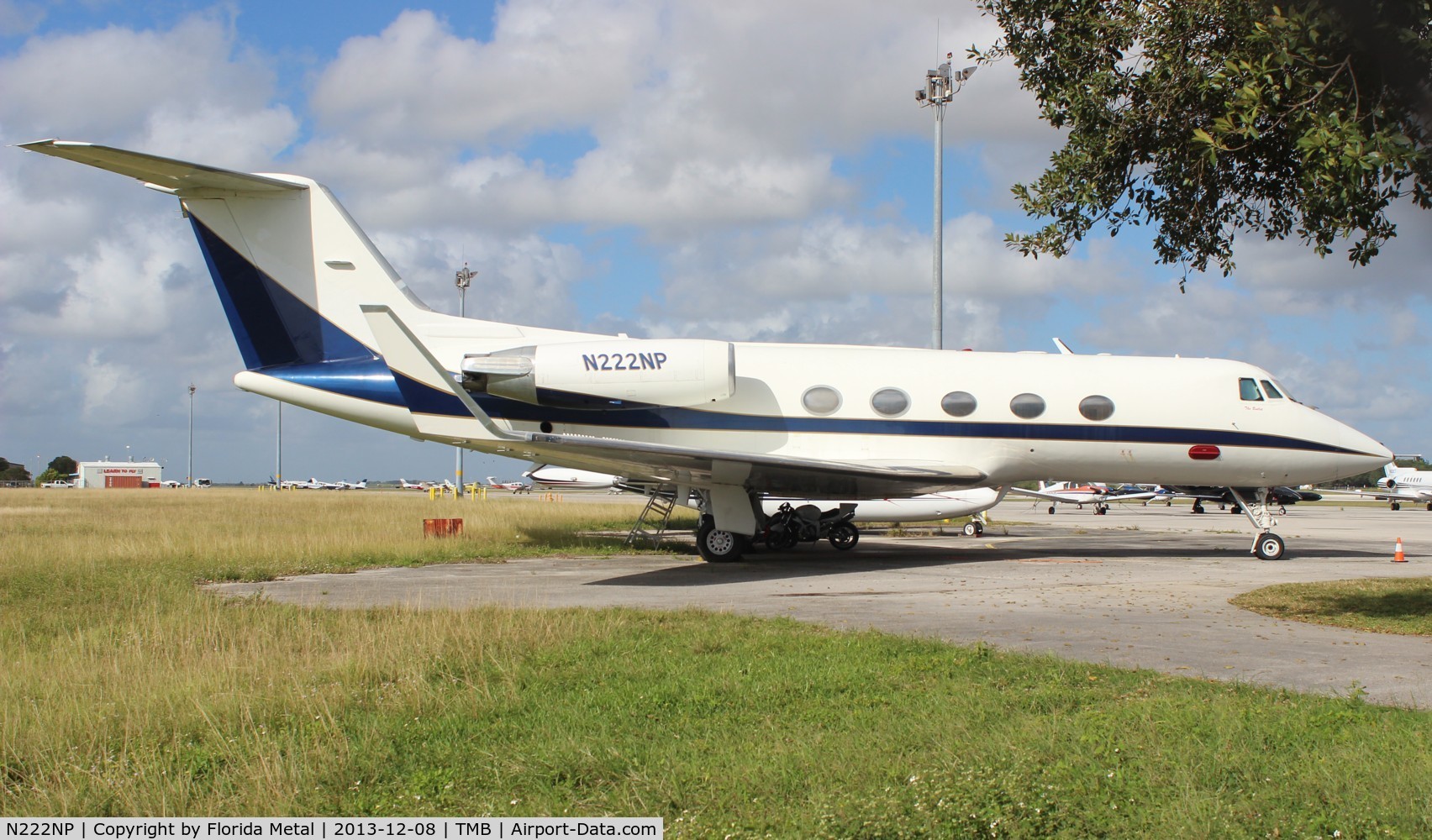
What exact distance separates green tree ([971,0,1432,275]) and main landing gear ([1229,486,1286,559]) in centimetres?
1025

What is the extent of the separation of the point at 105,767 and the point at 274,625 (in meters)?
4.02

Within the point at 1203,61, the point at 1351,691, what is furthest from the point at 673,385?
the point at 1351,691

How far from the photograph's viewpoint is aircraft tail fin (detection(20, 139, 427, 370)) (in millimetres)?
16984

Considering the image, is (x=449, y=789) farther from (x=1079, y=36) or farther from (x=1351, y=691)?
(x=1079, y=36)

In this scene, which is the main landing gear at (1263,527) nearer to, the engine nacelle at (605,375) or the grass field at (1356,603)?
the grass field at (1356,603)

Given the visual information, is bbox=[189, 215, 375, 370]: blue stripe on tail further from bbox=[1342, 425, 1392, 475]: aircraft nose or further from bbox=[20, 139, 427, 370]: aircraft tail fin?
bbox=[1342, 425, 1392, 475]: aircraft nose

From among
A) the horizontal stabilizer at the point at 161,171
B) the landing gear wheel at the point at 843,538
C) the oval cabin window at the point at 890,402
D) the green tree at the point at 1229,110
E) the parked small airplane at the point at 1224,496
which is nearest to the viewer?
the green tree at the point at 1229,110

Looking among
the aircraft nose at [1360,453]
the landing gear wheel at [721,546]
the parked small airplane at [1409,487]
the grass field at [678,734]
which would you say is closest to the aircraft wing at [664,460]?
the landing gear wheel at [721,546]

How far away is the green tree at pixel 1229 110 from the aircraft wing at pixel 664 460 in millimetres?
6269

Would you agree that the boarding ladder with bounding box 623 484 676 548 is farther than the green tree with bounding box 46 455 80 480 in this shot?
No

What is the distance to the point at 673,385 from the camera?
16.8 meters

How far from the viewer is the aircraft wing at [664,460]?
13.6 meters

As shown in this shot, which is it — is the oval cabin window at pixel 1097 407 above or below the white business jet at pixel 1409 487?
above

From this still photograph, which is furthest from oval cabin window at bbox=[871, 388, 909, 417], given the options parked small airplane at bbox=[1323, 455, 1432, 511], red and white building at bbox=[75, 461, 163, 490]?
red and white building at bbox=[75, 461, 163, 490]
